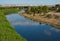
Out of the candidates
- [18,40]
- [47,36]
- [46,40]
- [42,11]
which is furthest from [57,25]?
[42,11]

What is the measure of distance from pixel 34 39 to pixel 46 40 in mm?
1523

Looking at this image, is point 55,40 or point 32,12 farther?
point 32,12

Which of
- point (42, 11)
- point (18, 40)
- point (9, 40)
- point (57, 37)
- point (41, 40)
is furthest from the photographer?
point (42, 11)

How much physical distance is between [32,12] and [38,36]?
32.8m

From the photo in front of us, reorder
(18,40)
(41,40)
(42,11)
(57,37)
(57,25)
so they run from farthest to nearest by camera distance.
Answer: (42,11) < (57,25) < (57,37) < (41,40) < (18,40)

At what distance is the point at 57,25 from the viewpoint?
120 ft

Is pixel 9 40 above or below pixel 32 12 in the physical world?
above

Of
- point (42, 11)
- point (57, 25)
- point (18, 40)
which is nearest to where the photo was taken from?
point (18, 40)

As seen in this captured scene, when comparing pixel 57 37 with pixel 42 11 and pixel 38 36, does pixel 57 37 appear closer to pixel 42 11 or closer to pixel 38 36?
pixel 38 36

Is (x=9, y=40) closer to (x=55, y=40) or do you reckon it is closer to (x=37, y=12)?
(x=55, y=40)

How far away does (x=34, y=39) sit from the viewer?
25.4 m

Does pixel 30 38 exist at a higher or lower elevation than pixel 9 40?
lower

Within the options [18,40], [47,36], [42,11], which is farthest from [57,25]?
[42,11]

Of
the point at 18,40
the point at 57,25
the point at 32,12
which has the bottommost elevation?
the point at 32,12
